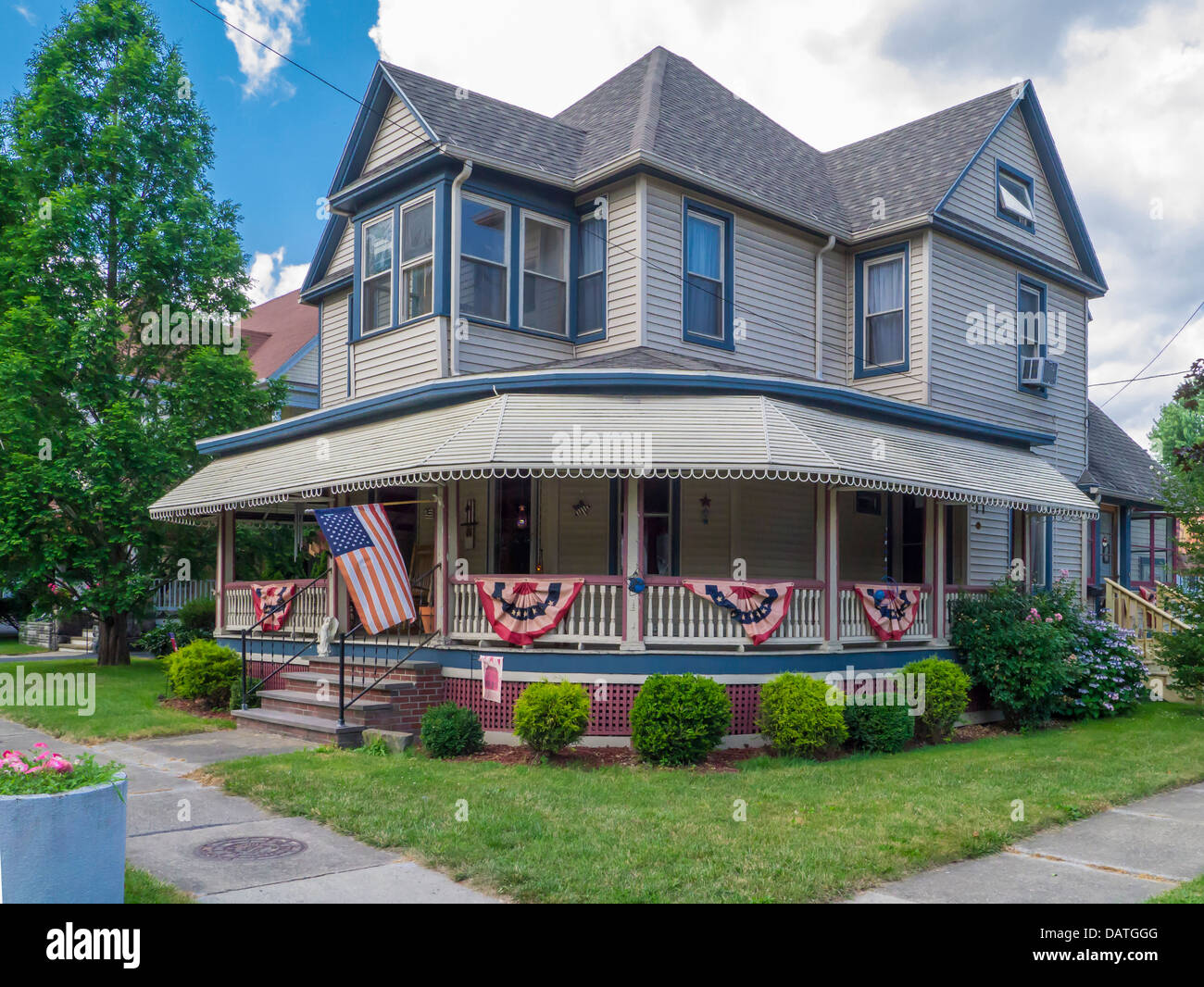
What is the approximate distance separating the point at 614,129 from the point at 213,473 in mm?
8718

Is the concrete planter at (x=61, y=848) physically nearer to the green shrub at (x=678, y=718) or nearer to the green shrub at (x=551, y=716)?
the green shrub at (x=551, y=716)

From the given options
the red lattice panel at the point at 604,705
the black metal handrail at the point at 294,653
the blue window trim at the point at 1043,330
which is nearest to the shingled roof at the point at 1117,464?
the blue window trim at the point at 1043,330

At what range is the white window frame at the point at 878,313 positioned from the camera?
16.8 meters

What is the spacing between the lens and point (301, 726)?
12.1 meters

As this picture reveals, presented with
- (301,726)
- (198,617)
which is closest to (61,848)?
(301,726)

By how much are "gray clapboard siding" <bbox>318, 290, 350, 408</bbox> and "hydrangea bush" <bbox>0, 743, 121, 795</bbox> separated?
503 inches

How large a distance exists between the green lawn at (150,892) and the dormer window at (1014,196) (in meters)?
17.1

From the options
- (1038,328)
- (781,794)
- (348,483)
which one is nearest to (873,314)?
(1038,328)

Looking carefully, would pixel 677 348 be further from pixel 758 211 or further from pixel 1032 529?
pixel 1032 529

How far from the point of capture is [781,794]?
8945mm

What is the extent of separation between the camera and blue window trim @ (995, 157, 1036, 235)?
18297mm

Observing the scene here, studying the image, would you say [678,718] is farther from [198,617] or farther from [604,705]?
[198,617]

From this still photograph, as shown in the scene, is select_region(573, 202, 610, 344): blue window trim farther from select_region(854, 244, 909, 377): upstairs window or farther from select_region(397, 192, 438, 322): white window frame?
select_region(854, 244, 909, 377): upstairs window
